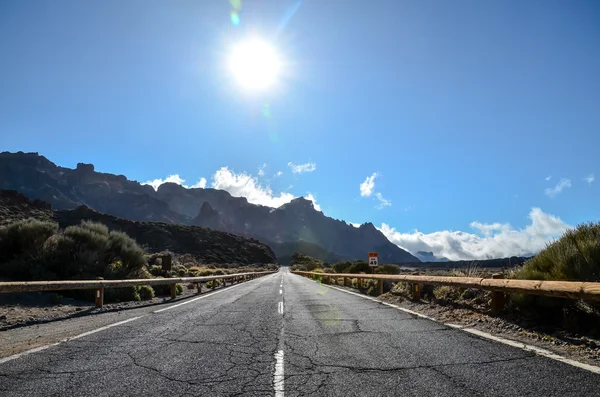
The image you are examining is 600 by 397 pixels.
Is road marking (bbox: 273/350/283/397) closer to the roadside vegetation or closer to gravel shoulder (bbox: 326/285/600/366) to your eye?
gravel shoulder (bbox: 326/285/600/366)

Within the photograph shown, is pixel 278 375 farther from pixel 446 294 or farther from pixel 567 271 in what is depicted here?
pixel 446 294

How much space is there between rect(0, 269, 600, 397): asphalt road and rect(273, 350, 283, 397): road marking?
12mm

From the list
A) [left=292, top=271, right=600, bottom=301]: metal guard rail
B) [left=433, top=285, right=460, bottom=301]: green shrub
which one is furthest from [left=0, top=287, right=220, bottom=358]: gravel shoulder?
[left=433, top=285, right=460, bottom=301]: green shrub

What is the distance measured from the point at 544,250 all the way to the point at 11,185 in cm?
24812

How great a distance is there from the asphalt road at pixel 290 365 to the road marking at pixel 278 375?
0.04 feet

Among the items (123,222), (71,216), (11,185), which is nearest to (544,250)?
(71,216)

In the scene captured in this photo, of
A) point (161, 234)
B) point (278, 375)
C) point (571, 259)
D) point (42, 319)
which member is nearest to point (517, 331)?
point (571, 259)

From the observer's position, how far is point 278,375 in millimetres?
4020

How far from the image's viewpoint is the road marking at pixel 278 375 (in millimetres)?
3484

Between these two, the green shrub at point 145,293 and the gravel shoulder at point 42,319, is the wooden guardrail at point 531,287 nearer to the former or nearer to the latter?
the gravel shoulder at point 42,319

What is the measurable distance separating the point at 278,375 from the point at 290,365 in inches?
17.6

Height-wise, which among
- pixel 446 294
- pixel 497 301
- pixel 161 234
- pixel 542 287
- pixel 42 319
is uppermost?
pixel 161 234

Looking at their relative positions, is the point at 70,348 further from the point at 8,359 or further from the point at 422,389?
the point at 422,389

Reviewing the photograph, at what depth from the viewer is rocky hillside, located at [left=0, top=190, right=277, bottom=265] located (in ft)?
181
